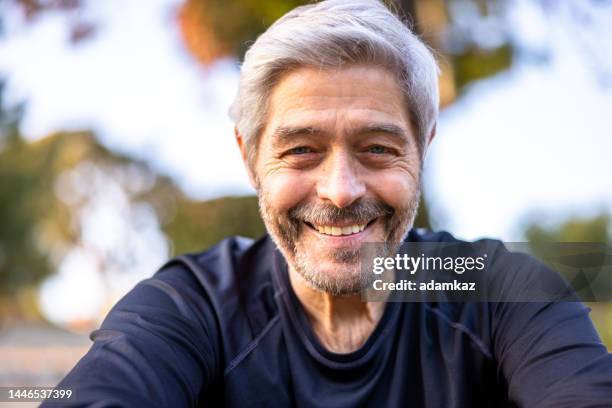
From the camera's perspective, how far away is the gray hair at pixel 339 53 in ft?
6.53

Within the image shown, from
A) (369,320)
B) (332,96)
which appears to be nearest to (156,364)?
(369,320)

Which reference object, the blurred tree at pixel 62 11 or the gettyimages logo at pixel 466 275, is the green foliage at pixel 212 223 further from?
the gettyimages logo at pixel 466 275

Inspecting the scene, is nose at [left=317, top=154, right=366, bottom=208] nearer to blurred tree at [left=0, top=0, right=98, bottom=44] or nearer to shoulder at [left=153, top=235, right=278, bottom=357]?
shoulder at [left=153, top=235, right=278, bottom=357]

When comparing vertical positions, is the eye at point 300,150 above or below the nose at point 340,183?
above

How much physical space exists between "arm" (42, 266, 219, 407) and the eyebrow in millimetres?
574

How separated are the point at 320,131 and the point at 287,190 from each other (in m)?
0.22

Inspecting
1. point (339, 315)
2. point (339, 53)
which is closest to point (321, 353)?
point (339, 315)

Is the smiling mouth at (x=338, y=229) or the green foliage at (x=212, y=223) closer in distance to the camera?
the smiling mouth at (x=338, y=229)

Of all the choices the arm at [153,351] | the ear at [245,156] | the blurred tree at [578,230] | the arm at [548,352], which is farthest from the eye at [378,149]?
the blurred tree at [578,230]

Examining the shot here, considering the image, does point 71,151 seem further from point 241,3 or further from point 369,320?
point 369,320

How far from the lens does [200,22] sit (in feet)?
19.3

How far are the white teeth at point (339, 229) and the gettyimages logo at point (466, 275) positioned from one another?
7 cm

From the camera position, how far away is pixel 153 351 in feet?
5.62

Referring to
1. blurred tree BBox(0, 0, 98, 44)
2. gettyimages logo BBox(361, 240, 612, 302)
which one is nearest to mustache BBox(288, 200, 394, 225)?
gettyimages logo BBox(361, 240, 612, 302)
